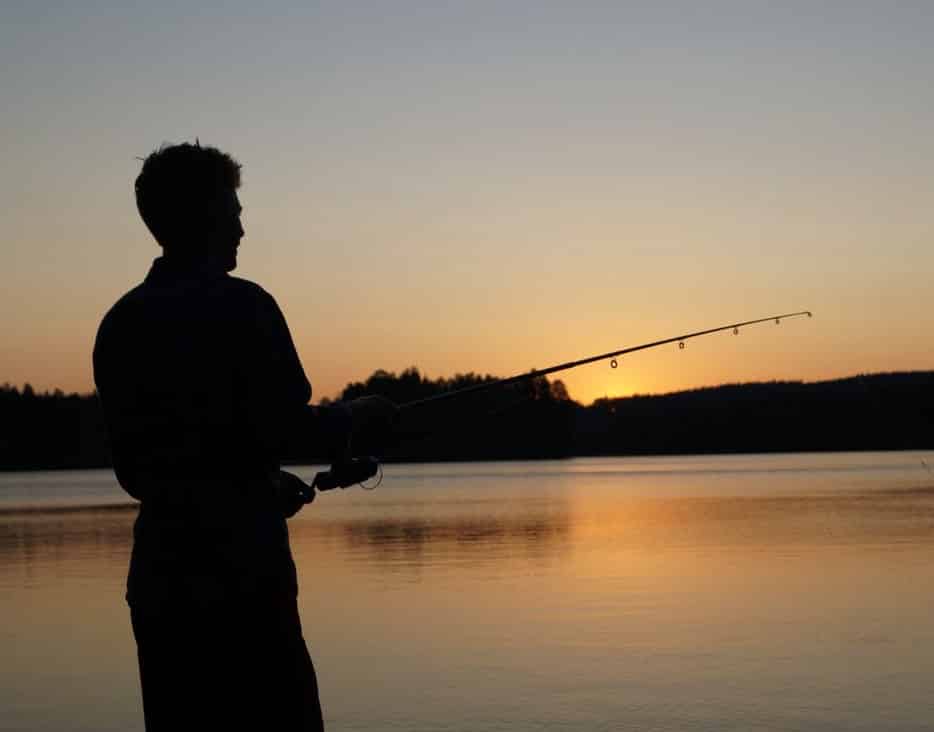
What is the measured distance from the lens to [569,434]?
12075cm

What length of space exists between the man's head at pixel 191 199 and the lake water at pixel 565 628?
466cm

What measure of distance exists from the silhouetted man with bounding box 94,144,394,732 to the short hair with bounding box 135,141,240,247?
130 mm

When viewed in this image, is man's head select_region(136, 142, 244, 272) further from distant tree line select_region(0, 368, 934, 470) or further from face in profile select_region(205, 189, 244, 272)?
distant tree line select_region(0, 368, 934, 470)

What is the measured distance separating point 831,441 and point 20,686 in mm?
113657

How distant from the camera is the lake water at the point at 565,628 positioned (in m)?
6.94

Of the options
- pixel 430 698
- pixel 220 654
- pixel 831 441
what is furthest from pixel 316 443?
pixel 831 441

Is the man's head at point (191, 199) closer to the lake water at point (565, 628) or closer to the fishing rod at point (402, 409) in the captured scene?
the fishing rod at point (402, 409)

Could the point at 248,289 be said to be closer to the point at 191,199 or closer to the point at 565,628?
the point at 191,199

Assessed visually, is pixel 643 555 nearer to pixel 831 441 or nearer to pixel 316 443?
pixel 316 443

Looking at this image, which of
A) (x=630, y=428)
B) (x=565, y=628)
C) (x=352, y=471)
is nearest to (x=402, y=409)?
(x=352, y=471)

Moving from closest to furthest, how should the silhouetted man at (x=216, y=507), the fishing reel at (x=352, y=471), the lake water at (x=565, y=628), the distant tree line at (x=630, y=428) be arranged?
the silhouetted man at (x=216, y=507)
the fishing reel at (x=352, y=471)
the lake water at (x=565, y=628)
the distant tree line at (x=630, y=428)

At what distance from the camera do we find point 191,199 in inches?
86.0

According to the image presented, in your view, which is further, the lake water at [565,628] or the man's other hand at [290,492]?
the lake water at [565,628]

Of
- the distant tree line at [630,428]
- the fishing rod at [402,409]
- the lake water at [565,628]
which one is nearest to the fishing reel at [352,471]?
the fishing rod at [402,409]
